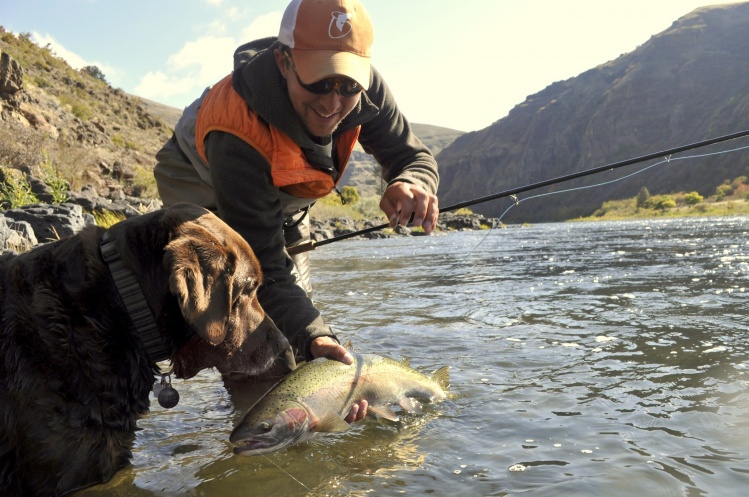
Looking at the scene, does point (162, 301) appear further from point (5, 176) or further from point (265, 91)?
point (5, 176)

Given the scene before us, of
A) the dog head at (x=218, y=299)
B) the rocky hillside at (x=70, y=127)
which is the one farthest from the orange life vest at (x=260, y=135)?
the rocky hillside at (x=70, y=127)

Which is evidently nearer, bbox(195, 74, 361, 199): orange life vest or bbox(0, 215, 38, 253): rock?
bbox(195, 74, 361, 199): orange life vest

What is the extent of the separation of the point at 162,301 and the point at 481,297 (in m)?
6.57

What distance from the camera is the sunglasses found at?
138 inches

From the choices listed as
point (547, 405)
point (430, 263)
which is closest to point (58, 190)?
point (430, 263)

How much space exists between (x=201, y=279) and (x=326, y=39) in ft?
Result: 5.56

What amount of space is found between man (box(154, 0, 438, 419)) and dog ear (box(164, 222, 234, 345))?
30.1 inches

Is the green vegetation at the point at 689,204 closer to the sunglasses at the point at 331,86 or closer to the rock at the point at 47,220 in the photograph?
the rock at the point at 47,220

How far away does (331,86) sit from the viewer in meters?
3.51

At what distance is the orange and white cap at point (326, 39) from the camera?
11.3 feet

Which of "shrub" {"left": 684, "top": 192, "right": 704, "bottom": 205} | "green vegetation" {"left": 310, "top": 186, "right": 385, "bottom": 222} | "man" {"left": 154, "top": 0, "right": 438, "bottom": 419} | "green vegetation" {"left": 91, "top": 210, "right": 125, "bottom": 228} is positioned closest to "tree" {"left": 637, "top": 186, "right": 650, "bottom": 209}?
"shrub" {"left": 684, "top": 192, "right": 704, "bottom": 205}

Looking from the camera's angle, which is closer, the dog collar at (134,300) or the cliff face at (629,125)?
the dog collar at (134,300)

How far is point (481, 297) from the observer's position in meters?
8.86

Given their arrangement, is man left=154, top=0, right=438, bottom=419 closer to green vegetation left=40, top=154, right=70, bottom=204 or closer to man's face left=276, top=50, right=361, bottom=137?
man's face left=276, top=50, right=361, bottom=137
